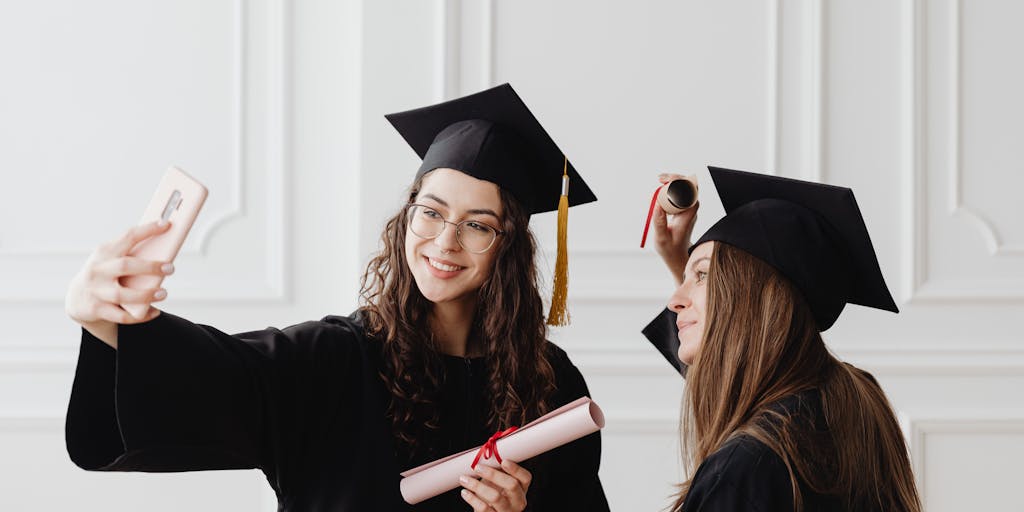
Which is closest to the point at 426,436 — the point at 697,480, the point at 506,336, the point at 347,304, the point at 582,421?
the point at 506,336

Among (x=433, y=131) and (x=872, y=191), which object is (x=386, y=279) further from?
(x=872, y=191)

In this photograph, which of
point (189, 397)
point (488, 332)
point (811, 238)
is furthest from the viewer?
point (488, 332)

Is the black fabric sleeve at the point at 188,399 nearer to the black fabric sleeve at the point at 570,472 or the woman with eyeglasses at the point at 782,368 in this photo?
the black fabric sleeve at the point at 570,472

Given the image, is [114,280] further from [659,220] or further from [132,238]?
[659,220]

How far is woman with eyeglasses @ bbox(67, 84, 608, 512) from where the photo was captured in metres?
1.53

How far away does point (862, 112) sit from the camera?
10.9ft

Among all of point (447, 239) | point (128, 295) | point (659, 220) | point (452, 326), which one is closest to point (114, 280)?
point (128, 295)

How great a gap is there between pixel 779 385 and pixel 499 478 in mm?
551

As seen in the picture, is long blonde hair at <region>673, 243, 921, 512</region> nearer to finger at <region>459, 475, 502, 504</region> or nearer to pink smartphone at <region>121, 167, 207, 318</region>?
finger at <region>459, 475, 502, 504</region>

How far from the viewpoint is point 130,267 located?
4.19 ft

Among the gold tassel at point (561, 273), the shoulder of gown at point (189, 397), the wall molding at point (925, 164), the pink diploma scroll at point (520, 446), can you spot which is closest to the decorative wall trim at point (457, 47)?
the gold tassel at point (561, 273)

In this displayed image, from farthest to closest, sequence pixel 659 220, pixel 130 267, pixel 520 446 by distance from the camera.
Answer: pixel 659 220, pixel 520 446, pixel 130 267

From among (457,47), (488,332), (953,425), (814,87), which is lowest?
(953,425)

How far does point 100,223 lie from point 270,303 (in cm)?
70
